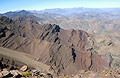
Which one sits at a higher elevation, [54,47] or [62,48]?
[54,47]

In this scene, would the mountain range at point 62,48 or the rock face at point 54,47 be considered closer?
the rock face at point 54,47

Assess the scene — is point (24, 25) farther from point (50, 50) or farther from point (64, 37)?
point (50, 50)

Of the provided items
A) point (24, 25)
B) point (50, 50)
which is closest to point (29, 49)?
point (50, 50)

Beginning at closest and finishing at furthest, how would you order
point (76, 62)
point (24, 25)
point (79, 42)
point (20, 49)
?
point (76, 62)
point (20, 49)
point (79, 42)
point (24, 25)

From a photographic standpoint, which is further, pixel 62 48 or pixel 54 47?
pixel 54 47

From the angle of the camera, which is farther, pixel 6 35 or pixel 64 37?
pixel 64 37

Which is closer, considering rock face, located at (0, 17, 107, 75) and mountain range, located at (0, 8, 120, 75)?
rock face, located at (0, 17, 107, 75)

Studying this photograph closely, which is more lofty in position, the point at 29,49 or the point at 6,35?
the point at 6,35

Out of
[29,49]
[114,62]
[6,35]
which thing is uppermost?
[6,35]
